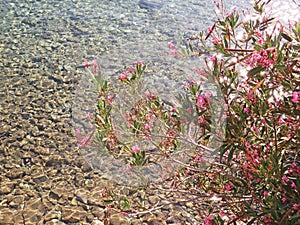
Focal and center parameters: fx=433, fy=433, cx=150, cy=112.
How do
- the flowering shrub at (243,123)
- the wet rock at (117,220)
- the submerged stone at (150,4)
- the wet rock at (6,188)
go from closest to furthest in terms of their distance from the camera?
the flowering shrub at (243,123) → the wet rock at (117,220) → the wet rock at (6,188) → the submerged stone at (150,4)

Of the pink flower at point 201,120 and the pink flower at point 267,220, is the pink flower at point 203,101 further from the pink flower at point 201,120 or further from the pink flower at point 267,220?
the pink flower at point 267,220

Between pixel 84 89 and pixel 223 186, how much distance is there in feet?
6.51

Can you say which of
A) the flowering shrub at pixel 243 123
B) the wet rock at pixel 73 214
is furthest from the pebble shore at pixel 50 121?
the flowering shrub at pixel 243 123

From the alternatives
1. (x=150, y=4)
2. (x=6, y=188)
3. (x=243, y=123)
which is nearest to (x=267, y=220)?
(x=243, y=123)

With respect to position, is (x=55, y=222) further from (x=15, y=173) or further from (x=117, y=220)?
(x=15, y=173)

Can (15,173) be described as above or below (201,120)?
below

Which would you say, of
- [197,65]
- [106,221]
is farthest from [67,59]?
[106,221]

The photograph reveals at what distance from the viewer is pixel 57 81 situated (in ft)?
11.4

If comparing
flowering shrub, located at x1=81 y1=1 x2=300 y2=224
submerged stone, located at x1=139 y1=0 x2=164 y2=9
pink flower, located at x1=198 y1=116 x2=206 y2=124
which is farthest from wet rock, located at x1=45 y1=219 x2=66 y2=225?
submerged stone, located at x1=139 y1=0 x2=164 y2=9

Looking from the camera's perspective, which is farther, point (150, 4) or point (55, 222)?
point (150, 4)

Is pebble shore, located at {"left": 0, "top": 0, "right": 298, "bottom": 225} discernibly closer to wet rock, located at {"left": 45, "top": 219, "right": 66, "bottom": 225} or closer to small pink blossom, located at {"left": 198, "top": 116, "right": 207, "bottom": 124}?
wet rock, located at {"left": 45, "top": 219, "right": 66, "bottom": 225}

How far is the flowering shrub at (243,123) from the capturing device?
117cm

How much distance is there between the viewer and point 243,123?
1.24 metres

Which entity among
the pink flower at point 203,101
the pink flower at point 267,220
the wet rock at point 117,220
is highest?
A: the pink flower at point 203,101
